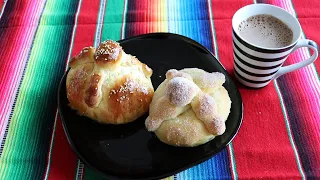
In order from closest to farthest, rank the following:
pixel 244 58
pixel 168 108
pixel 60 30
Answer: pixel 168 108 < pixel 244 58 < pixel 60 30

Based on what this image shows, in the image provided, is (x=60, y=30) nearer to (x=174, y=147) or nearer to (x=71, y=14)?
(x=71, y=14)

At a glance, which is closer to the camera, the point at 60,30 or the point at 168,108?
the point at 168,108

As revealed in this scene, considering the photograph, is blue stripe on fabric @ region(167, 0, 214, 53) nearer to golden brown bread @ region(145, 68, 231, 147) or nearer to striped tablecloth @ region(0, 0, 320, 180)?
striped tablecloth @ region(0, 0, 320, 180)

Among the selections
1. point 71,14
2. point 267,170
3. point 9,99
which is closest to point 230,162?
point 267,170

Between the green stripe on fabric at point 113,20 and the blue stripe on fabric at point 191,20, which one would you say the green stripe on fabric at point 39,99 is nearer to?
the green stripe on fabric at point 113,20

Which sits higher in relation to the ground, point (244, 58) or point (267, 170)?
point (244, 58)

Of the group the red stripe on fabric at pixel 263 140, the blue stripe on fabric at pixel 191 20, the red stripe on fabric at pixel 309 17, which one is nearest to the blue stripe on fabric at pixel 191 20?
the blue stripe on fabric at pixel 191 20

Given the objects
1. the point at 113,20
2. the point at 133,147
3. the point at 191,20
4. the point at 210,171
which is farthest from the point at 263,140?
the point at 113,20

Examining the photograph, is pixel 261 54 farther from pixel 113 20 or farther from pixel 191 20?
pixel 113 20
